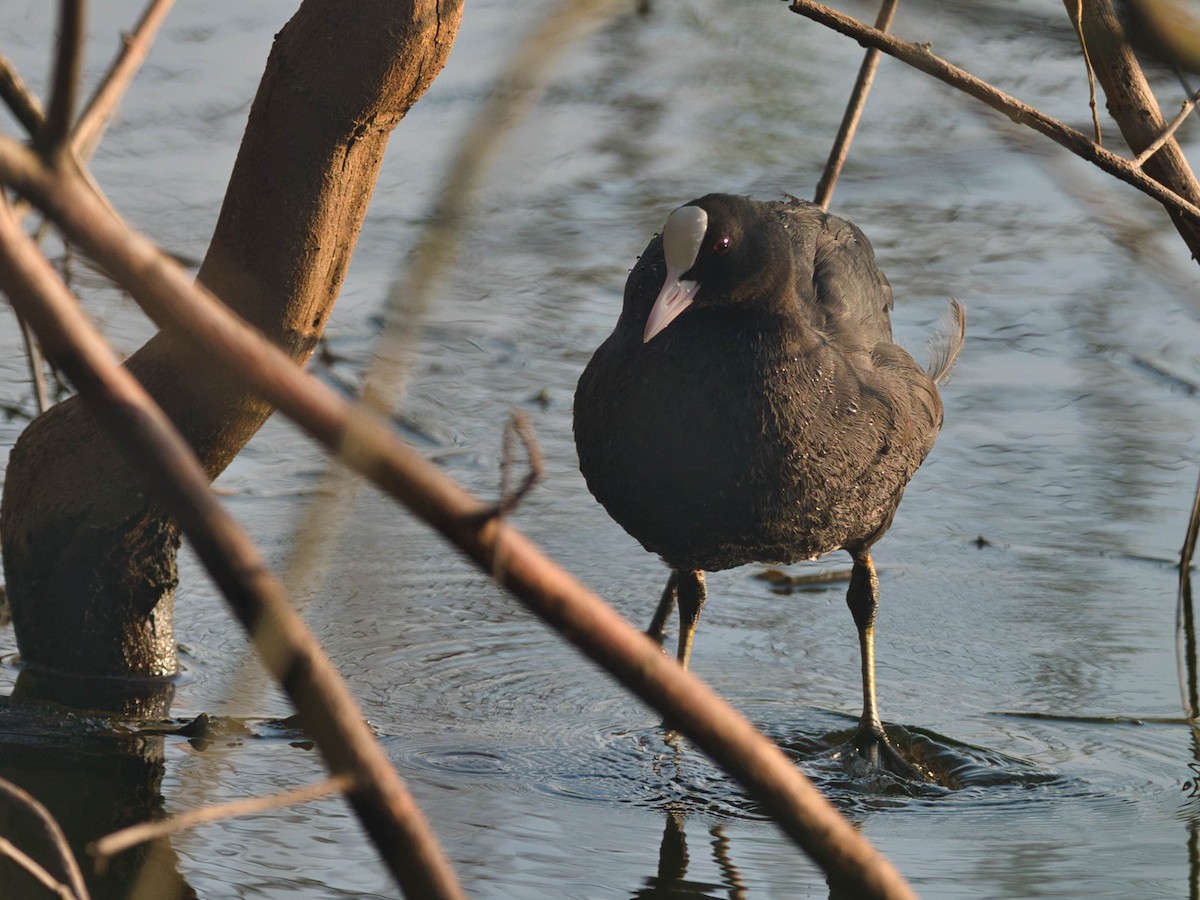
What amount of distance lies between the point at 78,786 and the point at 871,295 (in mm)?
2113

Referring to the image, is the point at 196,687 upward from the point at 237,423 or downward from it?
downward

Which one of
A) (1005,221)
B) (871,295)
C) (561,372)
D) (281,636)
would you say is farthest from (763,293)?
(1005,221)

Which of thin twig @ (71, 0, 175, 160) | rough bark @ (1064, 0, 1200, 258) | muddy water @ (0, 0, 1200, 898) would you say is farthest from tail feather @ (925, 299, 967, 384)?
thin twig @ (71, 0, 175, 160)

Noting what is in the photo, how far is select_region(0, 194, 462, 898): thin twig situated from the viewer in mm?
851

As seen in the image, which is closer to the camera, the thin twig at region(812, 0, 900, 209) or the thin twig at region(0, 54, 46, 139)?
the thin twig at region(0, 54, 46, 139)

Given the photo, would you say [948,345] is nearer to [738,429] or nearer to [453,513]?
[738,429]

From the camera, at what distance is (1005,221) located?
6.09 metres

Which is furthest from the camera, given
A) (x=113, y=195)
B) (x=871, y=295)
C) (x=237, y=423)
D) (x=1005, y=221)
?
(x=1005, y=221)

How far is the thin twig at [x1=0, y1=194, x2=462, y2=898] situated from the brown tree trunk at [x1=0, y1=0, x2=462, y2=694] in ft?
6.58

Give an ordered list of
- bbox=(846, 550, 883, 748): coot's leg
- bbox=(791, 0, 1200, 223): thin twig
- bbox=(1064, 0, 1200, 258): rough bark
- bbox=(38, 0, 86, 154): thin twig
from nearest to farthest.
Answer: bbox=(38, 0, 86, 154): thin twig
bbox=(791, 0, 1200, 223): thin twig
bbox=(1064, 0, 1200, 258): rough bark
bbox=(846, 550, 883, 748): coot's leg

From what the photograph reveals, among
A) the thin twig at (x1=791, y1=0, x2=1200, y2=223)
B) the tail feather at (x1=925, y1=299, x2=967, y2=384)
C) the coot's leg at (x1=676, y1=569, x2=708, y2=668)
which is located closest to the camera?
the thin twig at (x1=791, y1=0, x2=1200, y2=223)

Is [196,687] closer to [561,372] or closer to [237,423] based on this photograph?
[237,423]

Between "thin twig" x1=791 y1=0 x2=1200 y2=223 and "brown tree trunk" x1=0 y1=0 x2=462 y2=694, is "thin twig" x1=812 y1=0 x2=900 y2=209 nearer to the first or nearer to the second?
"brown tree trunk" x1=0 y1=0 x2=462 y2=694

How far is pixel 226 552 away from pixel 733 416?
2.31 metres
